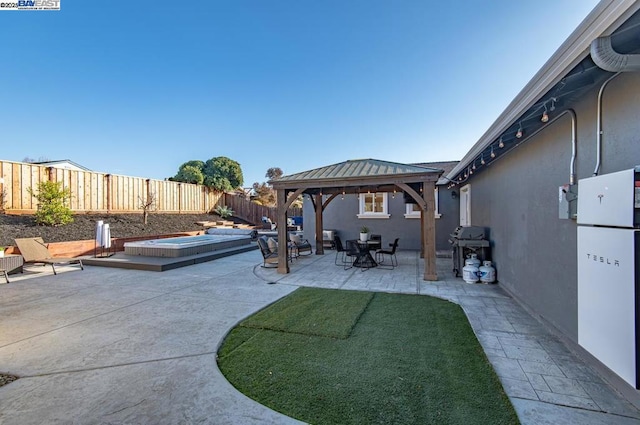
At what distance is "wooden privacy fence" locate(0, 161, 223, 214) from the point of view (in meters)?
10.4

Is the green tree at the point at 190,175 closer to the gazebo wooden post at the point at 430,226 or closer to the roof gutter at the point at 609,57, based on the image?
the gazebo wooden post at the point at 430,226

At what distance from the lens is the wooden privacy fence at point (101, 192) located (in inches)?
411

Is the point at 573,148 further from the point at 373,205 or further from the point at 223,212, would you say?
the point at 223,212

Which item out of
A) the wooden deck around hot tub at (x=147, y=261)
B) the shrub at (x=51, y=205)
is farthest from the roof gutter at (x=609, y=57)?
the shrub at (x=51, y=205)

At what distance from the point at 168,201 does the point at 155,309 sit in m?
14.1

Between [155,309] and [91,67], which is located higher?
[91,67]

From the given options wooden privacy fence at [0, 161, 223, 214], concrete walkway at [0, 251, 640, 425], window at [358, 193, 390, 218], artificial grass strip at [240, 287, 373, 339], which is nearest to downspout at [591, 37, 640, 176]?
concrete walkway at [0, 251, 640, 425]

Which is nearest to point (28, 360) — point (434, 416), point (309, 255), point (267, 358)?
point (267, 358)

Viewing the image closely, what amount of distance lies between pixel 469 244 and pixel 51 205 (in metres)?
14.6

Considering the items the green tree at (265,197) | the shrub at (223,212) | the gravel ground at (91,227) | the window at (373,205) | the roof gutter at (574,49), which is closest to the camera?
the roof gutter at (574,49)

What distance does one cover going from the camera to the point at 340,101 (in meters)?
12.3

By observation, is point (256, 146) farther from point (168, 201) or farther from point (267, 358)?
point (267, 358)

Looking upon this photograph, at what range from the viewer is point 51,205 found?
1041 cm

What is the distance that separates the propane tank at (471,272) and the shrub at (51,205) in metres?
14.3
